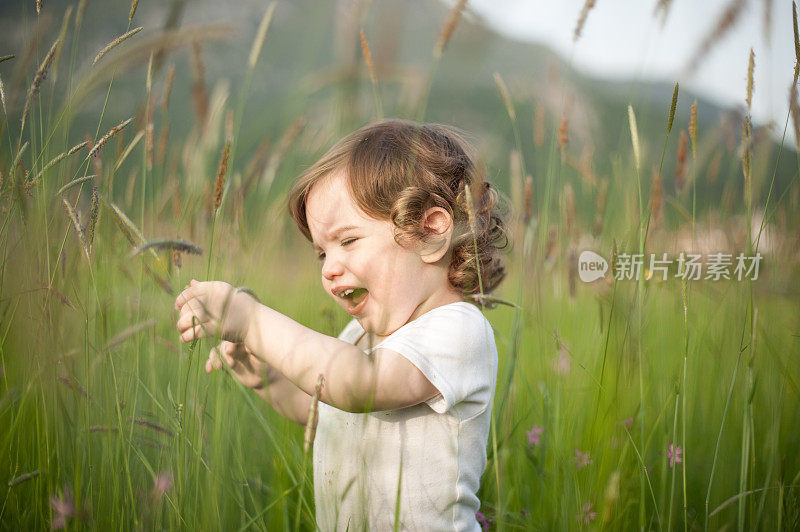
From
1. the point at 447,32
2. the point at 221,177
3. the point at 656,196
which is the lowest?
the point at 221,177

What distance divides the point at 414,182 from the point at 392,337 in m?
0.30

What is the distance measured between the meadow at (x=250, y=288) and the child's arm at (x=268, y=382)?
0.18 ft

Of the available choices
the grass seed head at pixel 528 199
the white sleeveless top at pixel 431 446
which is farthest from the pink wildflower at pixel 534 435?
the grass seed head at pixel 528 199

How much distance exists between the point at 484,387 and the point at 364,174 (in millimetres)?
411

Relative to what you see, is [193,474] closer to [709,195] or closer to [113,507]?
[113,507]

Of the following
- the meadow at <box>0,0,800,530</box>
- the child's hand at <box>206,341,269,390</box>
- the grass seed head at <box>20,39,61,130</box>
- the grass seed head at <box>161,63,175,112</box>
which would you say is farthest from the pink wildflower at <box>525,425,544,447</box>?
the grass seed head at <box>20,39,61,130</box>

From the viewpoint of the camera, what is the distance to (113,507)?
847mm

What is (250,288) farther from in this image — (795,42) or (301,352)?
(795,42)

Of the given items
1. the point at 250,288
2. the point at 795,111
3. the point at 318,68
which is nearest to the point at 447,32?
the point at 318,68

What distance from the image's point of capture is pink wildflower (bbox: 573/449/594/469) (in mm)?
1130

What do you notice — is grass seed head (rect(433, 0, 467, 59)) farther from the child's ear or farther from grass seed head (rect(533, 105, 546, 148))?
grass seed head (rect(533, 105, 546, 148))

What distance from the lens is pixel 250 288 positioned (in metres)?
0.84

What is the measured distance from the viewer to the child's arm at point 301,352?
0.84m

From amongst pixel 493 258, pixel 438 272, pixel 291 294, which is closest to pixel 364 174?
pixel 438 272
